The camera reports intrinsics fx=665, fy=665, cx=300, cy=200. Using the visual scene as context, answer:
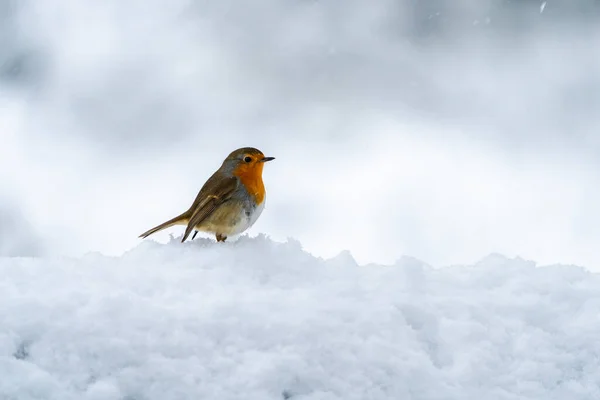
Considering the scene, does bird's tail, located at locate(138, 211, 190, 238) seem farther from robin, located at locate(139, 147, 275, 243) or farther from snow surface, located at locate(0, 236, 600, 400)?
snow surface, located at locate(0, 236, 600, 400)

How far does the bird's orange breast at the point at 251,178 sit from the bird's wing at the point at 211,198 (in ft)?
0.17

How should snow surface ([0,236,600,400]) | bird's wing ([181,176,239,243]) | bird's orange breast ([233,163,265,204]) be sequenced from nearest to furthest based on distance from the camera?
snow surface ([0,236,600,400]), bird's wing ([181,176,239,243]), bird's orange breast ([233,163,265,204])

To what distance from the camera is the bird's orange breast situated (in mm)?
4098

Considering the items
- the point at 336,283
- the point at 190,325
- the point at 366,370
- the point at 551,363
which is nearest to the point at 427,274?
the point at 336,283

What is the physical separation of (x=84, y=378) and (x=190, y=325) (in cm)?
38

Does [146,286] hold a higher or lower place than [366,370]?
higher

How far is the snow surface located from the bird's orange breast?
3.68 ft

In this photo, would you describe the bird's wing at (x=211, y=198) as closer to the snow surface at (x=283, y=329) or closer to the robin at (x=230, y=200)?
the robin at (x=230, y=200)

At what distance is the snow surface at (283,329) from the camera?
79.4 inches

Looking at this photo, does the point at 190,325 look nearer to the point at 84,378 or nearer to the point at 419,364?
the point at 84,378

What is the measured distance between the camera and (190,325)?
7.27ft

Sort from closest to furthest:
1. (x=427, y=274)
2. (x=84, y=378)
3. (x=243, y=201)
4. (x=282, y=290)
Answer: (x=84, y=378)
(x=282, y=290)
(x=427, y=274)
(x=243, y=201)

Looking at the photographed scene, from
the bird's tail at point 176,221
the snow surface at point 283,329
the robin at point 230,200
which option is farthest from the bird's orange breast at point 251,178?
the snow surface at point 283,329

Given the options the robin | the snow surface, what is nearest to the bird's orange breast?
the robin
